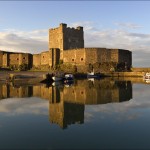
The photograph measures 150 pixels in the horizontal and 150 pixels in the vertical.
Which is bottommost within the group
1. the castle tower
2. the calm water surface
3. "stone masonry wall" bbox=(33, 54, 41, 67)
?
the calm water surface

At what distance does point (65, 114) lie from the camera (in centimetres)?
991

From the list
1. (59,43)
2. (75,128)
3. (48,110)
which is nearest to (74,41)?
(59,43)

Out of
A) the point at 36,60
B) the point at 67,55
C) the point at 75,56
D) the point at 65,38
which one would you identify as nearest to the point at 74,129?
the point at 75,56

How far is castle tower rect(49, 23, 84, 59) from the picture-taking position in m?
48.9

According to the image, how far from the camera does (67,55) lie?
48281 mm

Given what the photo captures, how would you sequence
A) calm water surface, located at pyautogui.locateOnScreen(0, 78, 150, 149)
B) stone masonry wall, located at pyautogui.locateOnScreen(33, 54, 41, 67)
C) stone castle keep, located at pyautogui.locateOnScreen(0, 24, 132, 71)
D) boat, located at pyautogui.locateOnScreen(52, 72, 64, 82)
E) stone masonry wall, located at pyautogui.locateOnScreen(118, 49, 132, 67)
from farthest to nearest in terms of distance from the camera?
stone masonry wall, located at pyautogui.locateOnScreen(33, 54, 41, 67)
stone masonry wall, located at pyautogui.locateOnScreen(118, 49, 132, 67)
stone castle keep, located at pyautogui.locateOnScreen(0, 24, 132, 71)
boat, located at pyautogui.locateOnScreen(52, 72, 64, 82)
calm water surface, located at pyautogui.locateOnScreen(0, 78, 150, 149)

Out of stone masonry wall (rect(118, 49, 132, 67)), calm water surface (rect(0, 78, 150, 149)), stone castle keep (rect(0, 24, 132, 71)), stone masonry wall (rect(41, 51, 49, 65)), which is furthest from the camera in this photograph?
stone masonry wall (rect(41, 51, 49, 65))

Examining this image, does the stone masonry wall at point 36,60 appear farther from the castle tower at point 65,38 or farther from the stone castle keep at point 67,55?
the castle tower at point 65,38

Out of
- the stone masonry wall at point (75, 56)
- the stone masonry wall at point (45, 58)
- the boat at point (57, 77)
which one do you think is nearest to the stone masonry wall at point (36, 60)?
the stone masonry wall at point (45, 58)

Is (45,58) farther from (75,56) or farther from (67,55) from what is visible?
(75,56)

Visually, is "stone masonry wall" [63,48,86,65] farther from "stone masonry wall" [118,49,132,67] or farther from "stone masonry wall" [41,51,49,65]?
"stone masonry wall" [118,49,132,67]

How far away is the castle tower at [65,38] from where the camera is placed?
48919 mm

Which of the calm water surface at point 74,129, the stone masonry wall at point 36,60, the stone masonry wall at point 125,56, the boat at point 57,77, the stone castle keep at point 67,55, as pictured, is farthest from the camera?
the stone masonry wall at point 36,60

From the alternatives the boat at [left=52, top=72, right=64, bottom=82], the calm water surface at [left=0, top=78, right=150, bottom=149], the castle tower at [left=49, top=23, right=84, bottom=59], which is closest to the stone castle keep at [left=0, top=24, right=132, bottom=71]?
the castle tower at [left=49, top=23, right=84, bottom=59]
